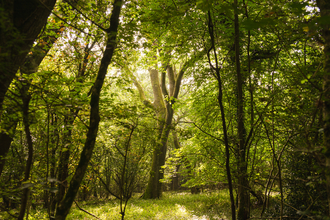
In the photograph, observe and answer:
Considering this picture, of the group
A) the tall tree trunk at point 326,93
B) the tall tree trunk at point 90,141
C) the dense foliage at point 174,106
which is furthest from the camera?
the tall tree trunk at point 90,141

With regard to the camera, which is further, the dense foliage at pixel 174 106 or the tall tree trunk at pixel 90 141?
the tall tree trunk at pixel 90 141

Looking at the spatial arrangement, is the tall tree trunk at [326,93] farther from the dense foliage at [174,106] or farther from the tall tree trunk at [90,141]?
the tall tree trunk at [90,141]

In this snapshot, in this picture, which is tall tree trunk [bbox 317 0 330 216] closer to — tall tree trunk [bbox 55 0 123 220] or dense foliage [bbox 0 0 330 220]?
dense foliage [bbox 0 0 330 220]

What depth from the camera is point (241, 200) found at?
2.61 m

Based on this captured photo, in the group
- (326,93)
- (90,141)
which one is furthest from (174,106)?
(326,93)

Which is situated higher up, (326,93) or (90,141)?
(326,93)

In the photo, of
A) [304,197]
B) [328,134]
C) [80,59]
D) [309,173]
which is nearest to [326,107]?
[328,134]

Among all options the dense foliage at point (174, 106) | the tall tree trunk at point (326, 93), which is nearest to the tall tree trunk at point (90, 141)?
the dense foliage at point (174, 106)

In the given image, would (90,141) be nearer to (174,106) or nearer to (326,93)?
(326,93)

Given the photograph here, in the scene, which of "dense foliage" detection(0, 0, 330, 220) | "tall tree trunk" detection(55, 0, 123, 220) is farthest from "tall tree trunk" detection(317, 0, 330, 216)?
"tall tree trunk" detection(55, 0, 123, 220)

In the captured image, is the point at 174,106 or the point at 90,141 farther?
the point at 174,106

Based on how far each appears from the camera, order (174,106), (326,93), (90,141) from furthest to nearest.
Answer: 1. (174,106)
2. (90,141)
3. (326,93)

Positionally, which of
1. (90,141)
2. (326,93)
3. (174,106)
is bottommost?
(90,141)

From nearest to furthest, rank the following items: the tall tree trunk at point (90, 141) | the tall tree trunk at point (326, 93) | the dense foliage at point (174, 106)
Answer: the tall tree trunk at point (326, 93)
the dense foliage at point (174, 106)
the tall tree trunk at point (90, 141)
